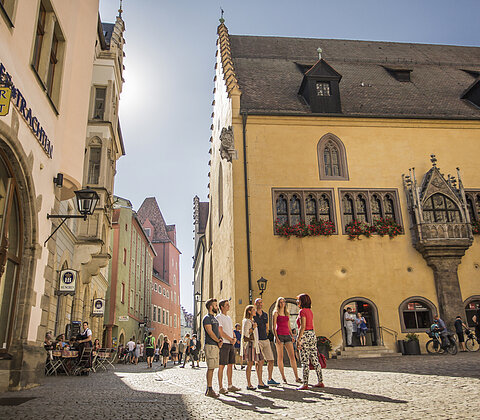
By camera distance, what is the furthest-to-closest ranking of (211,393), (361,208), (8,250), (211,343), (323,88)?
(323,88) → (361,208) → (8,250) → (211,343) → (211,393)

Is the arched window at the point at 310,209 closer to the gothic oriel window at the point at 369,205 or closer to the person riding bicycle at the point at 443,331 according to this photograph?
the gothic oriel window at the point at 369,205

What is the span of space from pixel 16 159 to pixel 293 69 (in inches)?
783

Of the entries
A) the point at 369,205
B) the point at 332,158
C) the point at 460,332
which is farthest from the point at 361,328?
the point at 332,158

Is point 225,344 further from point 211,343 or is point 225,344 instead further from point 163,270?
point 163,270

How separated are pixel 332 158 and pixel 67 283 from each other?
41.9ft

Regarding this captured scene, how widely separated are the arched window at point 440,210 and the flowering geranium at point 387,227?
135 cm

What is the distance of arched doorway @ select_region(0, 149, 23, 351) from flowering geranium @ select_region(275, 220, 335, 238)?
12114 mm

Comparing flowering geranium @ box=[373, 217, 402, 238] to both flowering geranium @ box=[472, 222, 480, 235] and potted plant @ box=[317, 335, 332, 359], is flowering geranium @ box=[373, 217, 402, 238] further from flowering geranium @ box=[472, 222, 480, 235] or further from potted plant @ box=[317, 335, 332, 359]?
potted plant @ box=[317, 335, 332, 359]

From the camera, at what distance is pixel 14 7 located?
7.87 metres

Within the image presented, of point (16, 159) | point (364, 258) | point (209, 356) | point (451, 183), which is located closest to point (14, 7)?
point (16, 159)

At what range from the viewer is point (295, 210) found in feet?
66.2

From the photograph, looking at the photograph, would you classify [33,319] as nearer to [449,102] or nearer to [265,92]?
[265,92]

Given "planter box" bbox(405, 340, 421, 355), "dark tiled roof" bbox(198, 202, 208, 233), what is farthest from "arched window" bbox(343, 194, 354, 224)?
"dark tiled roof" bbox(198, 202, 208, 233)

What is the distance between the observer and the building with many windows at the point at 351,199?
19.0m
